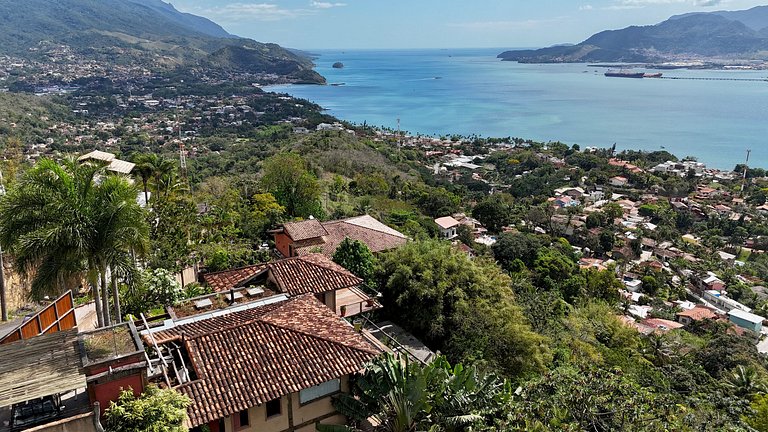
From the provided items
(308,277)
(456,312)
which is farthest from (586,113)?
(308,277)

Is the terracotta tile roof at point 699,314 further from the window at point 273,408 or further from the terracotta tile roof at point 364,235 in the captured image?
the window at point 273,408

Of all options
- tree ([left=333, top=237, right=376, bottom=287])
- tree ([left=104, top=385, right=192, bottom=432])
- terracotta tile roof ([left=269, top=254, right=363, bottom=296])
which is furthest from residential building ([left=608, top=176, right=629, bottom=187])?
tree ([left=104, top=385, right=192, bottom=432])

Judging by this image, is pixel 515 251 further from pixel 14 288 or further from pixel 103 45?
pixel 103 45

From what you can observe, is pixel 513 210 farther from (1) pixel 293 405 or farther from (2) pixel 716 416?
(1) pixel 293 405

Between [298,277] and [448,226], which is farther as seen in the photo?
[448,226]

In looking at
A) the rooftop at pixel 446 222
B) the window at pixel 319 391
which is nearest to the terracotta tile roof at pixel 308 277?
the window at pixel 319 391

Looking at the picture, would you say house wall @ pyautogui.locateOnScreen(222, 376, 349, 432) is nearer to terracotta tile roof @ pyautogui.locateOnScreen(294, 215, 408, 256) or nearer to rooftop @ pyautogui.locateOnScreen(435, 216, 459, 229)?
terracotta tile roof @ pyautogui.locateOnScreen(294, 215, 408, 256)
